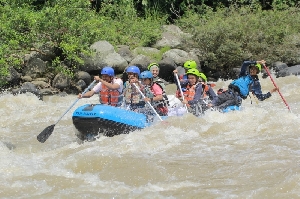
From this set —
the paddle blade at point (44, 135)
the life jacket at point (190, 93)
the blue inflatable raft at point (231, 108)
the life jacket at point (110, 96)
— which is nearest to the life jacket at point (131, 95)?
the life jacket at point (110, 96)

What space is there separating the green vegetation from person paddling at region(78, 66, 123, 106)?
4.59 metres

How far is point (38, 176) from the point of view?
548cm

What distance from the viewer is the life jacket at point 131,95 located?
26.1ft

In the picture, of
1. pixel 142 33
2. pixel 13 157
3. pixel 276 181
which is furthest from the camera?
pixel 142 33

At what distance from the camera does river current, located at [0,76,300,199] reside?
16.7 feet

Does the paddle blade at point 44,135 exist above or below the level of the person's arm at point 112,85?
below

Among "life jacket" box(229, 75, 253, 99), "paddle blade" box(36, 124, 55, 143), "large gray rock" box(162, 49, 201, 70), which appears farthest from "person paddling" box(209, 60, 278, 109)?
"large gray rock" box(162, 49, 201, 70)

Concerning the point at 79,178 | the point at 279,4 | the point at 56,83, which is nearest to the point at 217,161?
the point at 79,178

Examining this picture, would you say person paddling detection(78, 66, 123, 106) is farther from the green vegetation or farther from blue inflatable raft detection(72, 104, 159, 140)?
the green vegetation

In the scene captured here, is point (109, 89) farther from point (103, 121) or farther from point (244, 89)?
point (244, 89)

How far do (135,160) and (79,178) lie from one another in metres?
0.84

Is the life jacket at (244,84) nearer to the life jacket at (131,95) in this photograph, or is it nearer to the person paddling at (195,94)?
the person paddling at (195,94)

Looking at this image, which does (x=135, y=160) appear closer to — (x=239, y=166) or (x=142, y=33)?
(x=239, y=166)

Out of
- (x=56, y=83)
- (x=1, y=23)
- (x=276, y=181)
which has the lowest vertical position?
(x=56, y=83)
